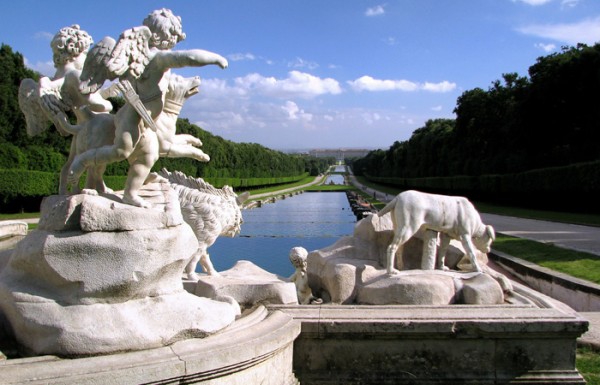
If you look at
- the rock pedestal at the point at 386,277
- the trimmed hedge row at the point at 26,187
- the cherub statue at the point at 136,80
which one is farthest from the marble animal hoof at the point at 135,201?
the trimmed hedge row at the point at 26,187

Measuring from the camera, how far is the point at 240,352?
381 cm

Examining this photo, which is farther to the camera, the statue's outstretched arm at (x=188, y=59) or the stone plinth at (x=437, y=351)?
the stone plinth at (x=437, y=351)

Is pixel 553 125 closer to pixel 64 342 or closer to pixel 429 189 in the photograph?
pixel 429 189

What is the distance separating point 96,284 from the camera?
12.6 ft

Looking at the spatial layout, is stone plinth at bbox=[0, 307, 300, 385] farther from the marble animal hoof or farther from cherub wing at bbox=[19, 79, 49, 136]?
cherub wing at bbox=[19, 79, 49, 136]

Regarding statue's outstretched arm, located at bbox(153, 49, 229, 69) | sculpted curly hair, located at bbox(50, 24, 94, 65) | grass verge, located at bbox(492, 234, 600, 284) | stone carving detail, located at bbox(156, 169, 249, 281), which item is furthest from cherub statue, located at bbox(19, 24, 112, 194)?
grass verge, located at bbox(492, 234, 600, 284)

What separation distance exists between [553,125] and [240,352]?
31365mm

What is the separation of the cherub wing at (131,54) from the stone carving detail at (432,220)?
128 inches

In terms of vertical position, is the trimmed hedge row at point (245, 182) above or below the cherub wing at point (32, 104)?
below

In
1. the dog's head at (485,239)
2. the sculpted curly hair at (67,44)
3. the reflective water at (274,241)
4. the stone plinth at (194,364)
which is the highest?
the sculpted curly hair at (67,44)

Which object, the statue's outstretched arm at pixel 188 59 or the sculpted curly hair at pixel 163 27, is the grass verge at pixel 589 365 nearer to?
the statue's outstretched arm at pixel 188 59

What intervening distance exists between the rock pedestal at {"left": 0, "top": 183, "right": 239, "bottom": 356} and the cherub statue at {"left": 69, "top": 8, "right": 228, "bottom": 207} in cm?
48

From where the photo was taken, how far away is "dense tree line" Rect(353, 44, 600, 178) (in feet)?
90.5

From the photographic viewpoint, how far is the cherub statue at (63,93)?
4727 millimetres
